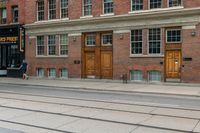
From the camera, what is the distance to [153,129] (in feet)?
27.8

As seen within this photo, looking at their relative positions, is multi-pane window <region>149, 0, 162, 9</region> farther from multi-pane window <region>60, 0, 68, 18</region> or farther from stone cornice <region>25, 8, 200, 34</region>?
multi-pane window <region>60, 0, 68, 18</region>

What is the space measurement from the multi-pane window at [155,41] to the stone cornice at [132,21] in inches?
21.9

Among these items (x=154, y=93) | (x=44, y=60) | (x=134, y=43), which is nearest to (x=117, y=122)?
(x=154, y=93)

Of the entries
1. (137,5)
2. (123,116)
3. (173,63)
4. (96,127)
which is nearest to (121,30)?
(137,5)

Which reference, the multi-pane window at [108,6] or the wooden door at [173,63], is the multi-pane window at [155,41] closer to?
the wooden door at [173,63]

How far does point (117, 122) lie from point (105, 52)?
17.8m

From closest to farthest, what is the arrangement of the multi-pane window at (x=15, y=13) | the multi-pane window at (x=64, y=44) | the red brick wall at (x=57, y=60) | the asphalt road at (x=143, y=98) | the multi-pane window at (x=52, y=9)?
the asphalt road at (x=143, y=98), the red brick wall at (x=57, y=60), the multi-pane window at (x=64, y=44), the multi-pane window at (x=52, y=9), the multi-pane window at (x=15, y=13)

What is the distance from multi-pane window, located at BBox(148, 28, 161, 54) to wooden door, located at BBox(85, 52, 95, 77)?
A: 5.64m

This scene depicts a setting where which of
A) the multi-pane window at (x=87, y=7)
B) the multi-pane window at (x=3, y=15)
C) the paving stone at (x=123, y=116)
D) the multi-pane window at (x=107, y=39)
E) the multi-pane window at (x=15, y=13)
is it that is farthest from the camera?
the multi-pane window at (x=3, y=15)

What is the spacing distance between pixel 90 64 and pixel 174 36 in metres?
7.98

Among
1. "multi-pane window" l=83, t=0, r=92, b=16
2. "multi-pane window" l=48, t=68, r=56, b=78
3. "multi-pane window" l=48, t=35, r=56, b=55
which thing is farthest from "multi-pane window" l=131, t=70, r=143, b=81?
"multi-pane window" l=48, t=35, r=56, b=55

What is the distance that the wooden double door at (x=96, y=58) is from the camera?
2659 cm

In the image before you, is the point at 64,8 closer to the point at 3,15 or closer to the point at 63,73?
the point at 63,73

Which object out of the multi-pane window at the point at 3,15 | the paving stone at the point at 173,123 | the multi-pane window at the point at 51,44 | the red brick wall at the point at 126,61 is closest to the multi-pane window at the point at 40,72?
the multi-pane window at the point at 51,44
